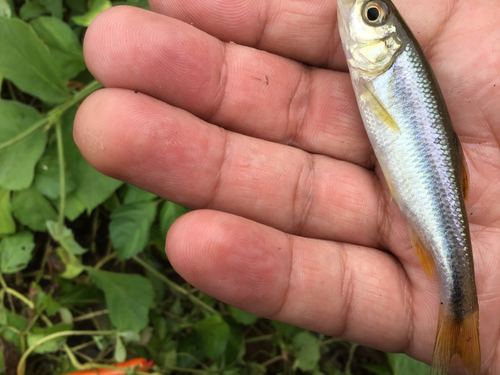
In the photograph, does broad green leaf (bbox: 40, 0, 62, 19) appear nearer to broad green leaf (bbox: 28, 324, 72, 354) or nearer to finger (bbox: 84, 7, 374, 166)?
finger (bbox: 84, 7, 374, 166)

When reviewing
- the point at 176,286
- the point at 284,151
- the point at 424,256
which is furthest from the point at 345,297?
the point at 176,286

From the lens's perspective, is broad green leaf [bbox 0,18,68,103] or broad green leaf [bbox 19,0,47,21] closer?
broad green leaf [bbox 0,18,68,103]

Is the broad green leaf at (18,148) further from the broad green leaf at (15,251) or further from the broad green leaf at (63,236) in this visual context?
the broad green leaf at (15,251)

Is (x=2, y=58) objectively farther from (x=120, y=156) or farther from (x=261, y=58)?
(x=261, y=58)

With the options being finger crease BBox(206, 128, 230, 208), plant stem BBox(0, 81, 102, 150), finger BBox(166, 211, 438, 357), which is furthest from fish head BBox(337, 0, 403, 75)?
plant stem BBox(0, 81, 102, 150)

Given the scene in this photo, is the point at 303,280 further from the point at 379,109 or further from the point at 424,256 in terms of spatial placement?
the point at 379,109

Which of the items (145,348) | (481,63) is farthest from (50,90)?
(481,63)
